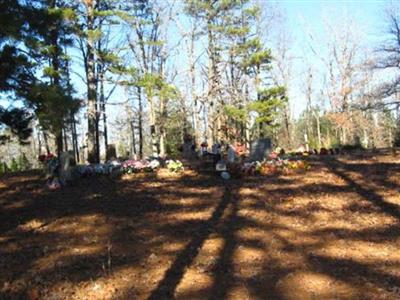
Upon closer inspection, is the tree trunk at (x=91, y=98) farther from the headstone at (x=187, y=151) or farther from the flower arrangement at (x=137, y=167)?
the flower arrangement at (x=137, y=167)

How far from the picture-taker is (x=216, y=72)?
34.4 metres

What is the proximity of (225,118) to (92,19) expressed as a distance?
60.5 ft

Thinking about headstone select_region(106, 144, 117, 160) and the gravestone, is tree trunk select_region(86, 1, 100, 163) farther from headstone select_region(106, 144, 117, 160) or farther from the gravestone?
the gravestone

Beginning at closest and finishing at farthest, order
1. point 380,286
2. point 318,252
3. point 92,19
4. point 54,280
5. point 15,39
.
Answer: point 380,286
point 54,280
point 318,252
point 15,39
point 92,19

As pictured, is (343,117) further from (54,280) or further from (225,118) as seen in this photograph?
(54,280)

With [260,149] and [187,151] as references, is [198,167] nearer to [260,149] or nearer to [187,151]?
[260,149]

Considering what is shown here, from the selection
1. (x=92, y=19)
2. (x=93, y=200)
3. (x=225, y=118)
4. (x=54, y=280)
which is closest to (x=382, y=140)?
(x=225, y=118)

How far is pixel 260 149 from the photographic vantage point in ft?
53.1

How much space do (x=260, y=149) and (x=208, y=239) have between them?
8234 mm

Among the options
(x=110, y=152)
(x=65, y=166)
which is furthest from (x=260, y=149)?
(x=110, y=152)

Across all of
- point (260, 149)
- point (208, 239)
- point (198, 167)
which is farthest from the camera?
point (260, 149)

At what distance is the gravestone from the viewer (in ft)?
52.9

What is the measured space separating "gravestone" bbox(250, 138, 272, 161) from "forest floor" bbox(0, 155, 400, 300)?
3.16 m

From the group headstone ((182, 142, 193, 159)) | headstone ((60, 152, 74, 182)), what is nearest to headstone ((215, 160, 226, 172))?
headstone ((60, 152, 74, 182))
